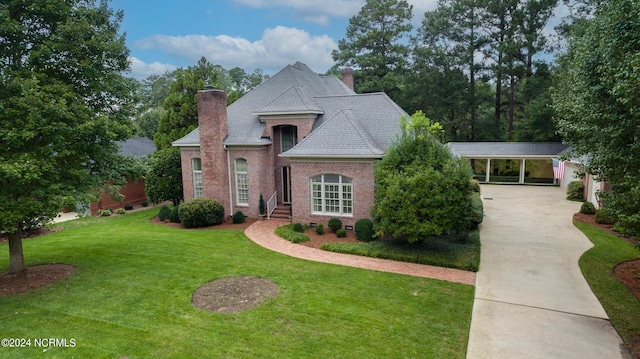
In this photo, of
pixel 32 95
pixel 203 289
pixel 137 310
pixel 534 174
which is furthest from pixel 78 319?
pixel 534 174

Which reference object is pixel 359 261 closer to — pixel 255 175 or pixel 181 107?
pixel 255 175

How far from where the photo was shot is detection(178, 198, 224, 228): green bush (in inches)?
677

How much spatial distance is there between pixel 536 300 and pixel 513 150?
2593 cm

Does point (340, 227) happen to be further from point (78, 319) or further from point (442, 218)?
point (78, 319)

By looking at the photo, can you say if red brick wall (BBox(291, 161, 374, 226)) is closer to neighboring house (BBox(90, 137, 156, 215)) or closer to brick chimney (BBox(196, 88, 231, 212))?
brick chimney (BBox(196, 88, 231, 212))

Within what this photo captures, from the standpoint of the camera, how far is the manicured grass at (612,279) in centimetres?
798

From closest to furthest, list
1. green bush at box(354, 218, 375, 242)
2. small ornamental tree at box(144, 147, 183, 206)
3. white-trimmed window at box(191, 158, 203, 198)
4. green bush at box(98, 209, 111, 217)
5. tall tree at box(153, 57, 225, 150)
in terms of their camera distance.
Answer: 1. green bush at box(354, 218, 375, 242)
2. white-trimmed window at box(191, 158, 203, 198)
3. small ornamental tree at box(144, 147, 183, 206)
4. green bush at box(98, 209, 111, 217)
5. tall tree at box(153, 57, 225, 150)

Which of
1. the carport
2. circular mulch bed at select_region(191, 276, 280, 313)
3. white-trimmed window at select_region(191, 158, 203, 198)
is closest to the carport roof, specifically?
the carport

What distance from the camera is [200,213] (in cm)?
1723

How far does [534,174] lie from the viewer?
3222 cm

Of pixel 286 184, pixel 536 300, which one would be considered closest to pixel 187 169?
pixel 286 184

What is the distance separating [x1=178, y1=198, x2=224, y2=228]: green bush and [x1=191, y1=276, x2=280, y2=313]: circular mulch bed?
757 centimetres

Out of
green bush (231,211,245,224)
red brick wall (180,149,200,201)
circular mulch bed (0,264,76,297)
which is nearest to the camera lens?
circular mulch bed (0,264,76,297)

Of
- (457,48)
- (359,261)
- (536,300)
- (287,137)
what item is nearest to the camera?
(536,300)
